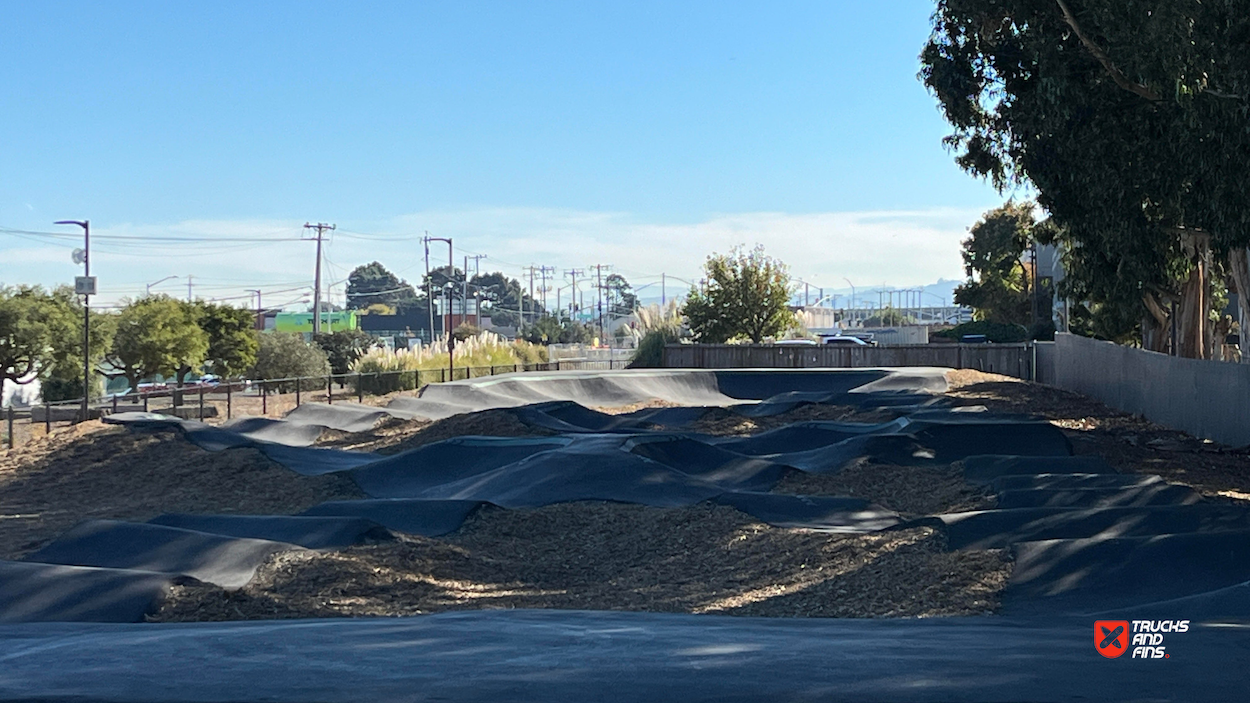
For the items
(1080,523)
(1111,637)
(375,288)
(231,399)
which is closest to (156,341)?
(231,399)

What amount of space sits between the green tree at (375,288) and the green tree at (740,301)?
12792cm

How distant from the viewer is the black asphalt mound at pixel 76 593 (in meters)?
7.73

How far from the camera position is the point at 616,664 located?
4742mm

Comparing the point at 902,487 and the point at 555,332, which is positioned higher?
the point at 555,332

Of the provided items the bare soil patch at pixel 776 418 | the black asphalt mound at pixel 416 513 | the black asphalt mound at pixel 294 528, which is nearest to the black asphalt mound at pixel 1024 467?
the black asphalt mound at pixel 416 513

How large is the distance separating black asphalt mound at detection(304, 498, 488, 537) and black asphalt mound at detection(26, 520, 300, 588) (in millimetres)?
1838

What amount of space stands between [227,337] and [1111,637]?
146ft

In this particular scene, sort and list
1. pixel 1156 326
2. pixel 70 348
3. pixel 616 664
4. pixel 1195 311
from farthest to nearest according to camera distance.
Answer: pixel 70 348
pixel 1156 326
pixel 1195 311
pixel 616 664

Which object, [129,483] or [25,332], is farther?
[25,332]

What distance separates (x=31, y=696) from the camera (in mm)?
4246

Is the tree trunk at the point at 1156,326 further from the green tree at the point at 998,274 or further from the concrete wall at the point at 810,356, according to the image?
the green tree at the point at 998,274

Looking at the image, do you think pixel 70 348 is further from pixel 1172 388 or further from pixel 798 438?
pixel 1172 388

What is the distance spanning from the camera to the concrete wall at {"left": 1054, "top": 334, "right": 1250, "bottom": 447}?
1789cm

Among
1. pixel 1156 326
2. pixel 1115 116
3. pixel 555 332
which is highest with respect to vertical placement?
pixel 1115 116
